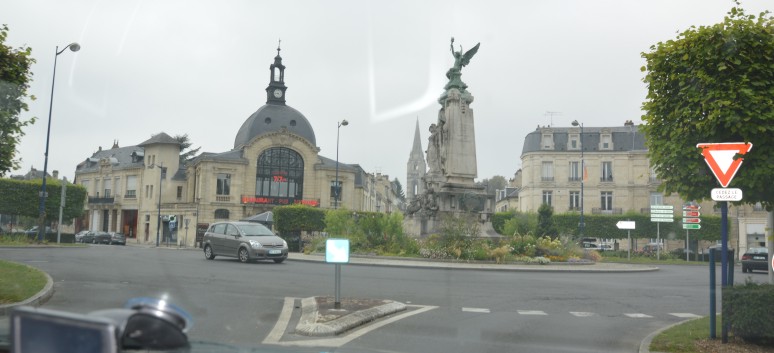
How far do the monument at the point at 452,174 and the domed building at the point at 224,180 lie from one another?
32572mm

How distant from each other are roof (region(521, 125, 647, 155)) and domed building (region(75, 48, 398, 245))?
21446 mm

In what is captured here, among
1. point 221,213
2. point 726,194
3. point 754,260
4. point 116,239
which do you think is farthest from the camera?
point 221,213

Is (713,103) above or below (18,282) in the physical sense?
above

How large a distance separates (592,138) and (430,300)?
5727 centimetres

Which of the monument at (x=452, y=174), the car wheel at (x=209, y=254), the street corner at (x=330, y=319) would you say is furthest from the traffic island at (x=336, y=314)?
the monument at (x=452, y=174)

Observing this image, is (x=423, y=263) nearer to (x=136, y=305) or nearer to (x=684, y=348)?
(x=684, y=348)

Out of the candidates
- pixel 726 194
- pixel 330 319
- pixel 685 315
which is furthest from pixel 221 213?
pixel 726 194

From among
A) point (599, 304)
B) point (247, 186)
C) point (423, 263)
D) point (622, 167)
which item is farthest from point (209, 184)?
point (599, 304)

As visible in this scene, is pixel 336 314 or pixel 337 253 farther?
pixel 337 253

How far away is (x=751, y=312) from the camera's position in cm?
781

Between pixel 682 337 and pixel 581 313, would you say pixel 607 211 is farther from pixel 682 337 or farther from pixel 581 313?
pixel 682 337

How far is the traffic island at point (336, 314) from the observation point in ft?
27.7

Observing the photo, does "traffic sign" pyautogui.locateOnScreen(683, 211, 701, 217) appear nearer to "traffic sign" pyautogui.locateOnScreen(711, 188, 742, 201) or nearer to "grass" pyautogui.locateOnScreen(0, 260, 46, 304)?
"traffic sign" pyautogui.locateOnScreen(711, 188, 742, 201)

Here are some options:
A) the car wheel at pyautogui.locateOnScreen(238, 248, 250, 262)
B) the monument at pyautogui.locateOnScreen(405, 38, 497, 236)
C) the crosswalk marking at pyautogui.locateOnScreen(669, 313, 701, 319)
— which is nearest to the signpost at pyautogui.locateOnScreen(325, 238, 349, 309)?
the crosswalk marking at pyautogui.locateOnScreen(669, 313, 701, 319)
